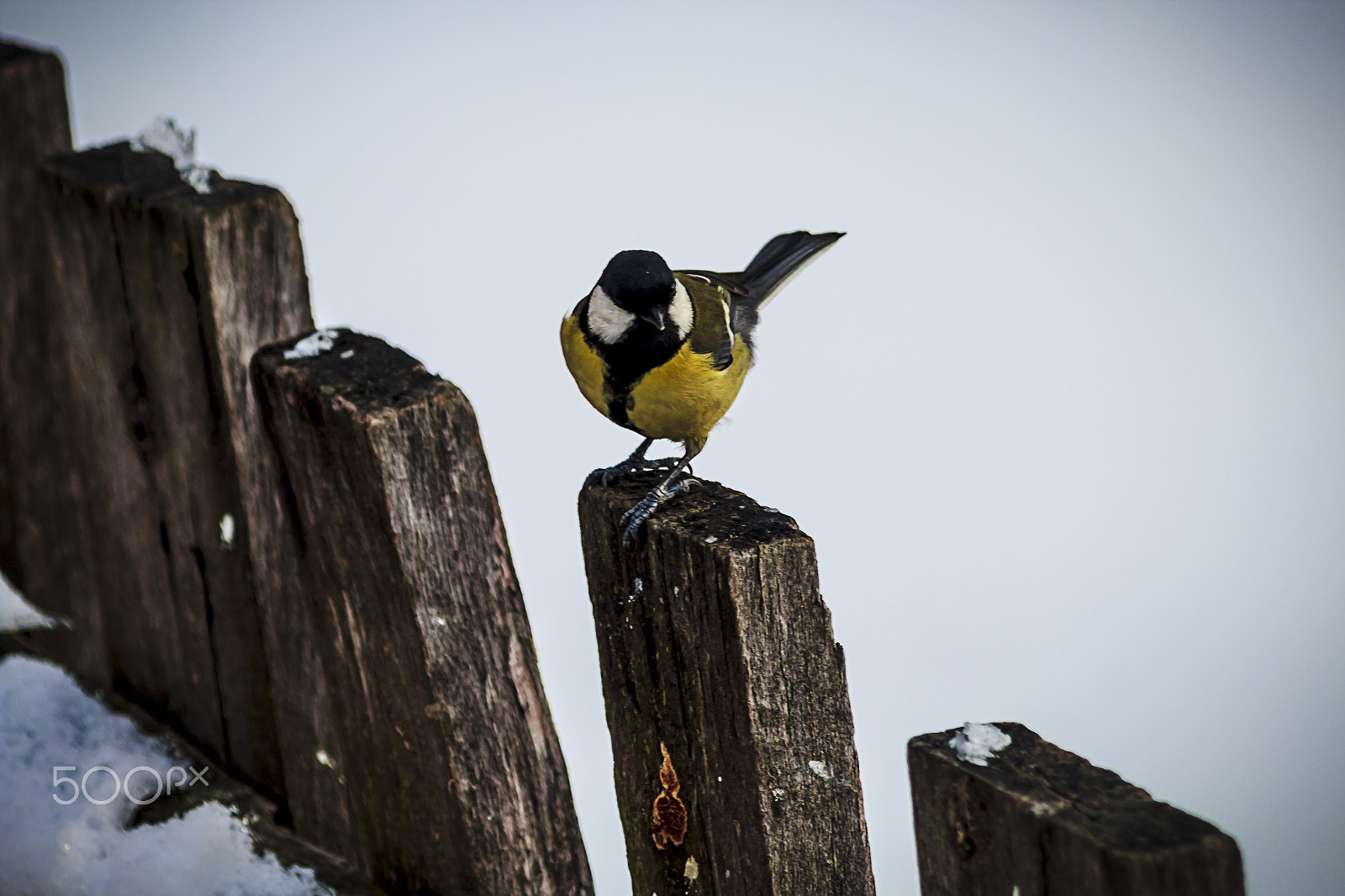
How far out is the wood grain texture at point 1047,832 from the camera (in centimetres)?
73

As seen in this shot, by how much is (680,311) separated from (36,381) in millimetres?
1199

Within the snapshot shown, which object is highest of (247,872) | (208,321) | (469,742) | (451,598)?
(208,321)

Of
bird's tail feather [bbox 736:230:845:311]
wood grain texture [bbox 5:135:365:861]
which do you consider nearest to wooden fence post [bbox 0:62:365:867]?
wood grain texture [bbox 5:135:365:861]

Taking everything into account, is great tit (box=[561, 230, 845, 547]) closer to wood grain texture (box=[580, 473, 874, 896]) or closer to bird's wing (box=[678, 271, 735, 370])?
bird's wing (box=[678, 271, 735, 370])

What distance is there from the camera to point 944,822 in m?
0.85

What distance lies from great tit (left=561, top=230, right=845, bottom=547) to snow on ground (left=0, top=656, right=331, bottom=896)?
2.52ft

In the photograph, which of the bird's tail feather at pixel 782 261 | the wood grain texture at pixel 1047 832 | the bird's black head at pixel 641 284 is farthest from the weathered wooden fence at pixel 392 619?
the bird's tail feather at pixel 782 261

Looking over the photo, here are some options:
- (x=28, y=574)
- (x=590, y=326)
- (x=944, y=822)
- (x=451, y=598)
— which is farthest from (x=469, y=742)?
(x=28, y=574)

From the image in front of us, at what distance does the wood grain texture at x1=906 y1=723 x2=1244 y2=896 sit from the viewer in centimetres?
73

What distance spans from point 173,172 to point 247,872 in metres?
1.01

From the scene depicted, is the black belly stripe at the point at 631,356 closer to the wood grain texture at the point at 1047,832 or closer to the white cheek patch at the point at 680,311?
the white cheek patch at the point at 680,311

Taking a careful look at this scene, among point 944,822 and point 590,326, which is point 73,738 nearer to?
point 590,326

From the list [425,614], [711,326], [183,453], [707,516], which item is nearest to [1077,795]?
[707,516]

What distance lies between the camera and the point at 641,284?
1689 mm
